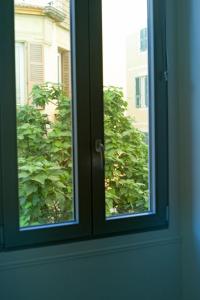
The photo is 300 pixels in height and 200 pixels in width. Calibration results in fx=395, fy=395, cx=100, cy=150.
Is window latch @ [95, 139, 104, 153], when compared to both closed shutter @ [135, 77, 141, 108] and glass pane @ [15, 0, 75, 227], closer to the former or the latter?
glass pane @ [15, 0, 75, 227]

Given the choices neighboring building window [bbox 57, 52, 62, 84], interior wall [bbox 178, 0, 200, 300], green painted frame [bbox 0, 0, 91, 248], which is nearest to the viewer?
green painted frame [bbox 0, 0, 91, 248]

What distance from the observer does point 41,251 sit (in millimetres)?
2062

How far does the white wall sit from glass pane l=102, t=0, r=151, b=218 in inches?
6.4

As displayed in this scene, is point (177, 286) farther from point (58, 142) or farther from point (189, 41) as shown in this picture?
point (189, 41)

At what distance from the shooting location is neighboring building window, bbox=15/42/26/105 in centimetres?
205

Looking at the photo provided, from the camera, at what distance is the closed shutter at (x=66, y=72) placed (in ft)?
7.08

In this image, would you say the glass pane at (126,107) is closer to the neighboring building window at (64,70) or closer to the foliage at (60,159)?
the foliage at (60,159)

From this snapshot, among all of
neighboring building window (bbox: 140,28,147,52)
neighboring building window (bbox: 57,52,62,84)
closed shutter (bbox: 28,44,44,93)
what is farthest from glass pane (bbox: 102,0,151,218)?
closed shutter (bbox: 28,44,44,93)

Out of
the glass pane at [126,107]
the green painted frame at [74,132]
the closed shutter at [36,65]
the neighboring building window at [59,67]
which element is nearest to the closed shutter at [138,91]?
the glass pane at [126,107]

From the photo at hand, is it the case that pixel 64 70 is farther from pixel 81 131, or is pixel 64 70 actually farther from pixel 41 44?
pixel 81 131

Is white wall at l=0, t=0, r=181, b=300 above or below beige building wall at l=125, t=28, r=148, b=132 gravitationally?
below

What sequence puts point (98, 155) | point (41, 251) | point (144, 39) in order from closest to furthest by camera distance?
point (41, 251) < point (98, 155) < point (144, 39)

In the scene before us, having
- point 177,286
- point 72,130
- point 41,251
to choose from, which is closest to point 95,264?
point 41,251

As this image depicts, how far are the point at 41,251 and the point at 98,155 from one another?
597 mm
